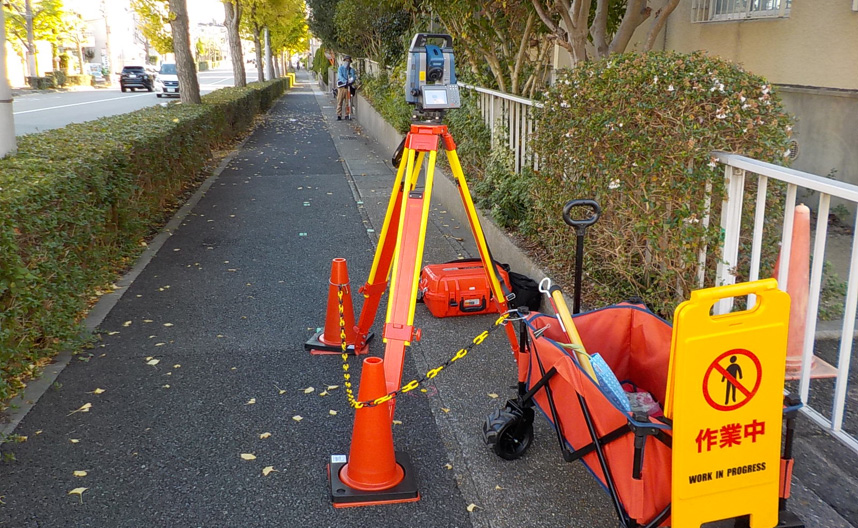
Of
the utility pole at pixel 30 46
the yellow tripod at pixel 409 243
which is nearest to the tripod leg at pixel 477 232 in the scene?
the yellow tripod at pixel 409 243

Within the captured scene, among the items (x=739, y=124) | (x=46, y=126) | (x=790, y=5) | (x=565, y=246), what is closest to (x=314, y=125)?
(x=46, y=126)

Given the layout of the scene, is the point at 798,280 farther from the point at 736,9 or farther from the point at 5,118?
the point at 5,118

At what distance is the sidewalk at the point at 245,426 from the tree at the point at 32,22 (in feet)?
138

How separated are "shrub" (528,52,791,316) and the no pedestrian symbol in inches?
50.2

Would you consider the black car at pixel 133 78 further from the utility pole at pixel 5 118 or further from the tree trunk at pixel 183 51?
the utility pole at pixel 5 118

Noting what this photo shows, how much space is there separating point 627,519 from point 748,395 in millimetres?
574

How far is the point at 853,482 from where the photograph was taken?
9.57 feet

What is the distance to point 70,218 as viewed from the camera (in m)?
4.81

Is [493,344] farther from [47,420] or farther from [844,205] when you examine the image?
[844,205]

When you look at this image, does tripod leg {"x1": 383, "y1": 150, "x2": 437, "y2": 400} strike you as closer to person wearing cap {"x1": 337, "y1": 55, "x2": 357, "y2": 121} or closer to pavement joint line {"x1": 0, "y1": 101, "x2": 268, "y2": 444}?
pavement joint line {"x1": 0, "y1": 101, "x2": 268, "y2": 444}

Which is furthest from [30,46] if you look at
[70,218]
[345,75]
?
[70,218]

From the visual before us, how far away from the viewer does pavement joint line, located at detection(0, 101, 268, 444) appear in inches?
142

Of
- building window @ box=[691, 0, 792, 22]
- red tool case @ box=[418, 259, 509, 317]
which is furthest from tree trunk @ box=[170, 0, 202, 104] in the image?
red tool case @ box=[418, 259, 509, 317]

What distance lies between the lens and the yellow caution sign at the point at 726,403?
2.21 meters
